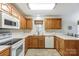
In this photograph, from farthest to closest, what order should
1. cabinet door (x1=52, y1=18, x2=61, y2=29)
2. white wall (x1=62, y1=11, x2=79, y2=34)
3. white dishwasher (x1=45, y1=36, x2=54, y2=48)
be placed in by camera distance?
white wall (x1=62, y1=11, x2=79, y2=34)
cabinet door (x1=52, y1=18, x2=61, y2=29)
white dishwasher (x1=45, y1=36, x2=54, y2=48)

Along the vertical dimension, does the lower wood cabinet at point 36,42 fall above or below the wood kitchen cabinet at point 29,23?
below

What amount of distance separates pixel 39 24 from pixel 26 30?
3.10 ft

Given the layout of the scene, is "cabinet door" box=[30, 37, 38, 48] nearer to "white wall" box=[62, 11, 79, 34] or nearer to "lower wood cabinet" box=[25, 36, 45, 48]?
"lower wood cabinet" box=[25, 36, 45, 48]

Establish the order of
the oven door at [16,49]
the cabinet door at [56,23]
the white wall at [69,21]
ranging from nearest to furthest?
the oven door at [16,49] → the cabinet door at [56,23] → the white wall at [69,21]

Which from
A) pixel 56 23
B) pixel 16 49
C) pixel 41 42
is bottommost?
pixel 41 42

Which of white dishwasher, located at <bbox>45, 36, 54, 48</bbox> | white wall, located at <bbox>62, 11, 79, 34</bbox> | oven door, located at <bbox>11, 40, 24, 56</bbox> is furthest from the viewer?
white wall, located at <bbox>62, 11, 79, 34</bbox>

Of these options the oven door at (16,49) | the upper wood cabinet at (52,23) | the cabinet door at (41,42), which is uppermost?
the upper wood cabinet at (52,23)

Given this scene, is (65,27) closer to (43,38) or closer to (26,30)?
(43,38)

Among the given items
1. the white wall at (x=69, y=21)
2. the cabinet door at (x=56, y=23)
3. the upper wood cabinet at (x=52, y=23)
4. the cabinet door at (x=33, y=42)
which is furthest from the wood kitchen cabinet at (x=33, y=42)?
the white wall at (x=69, y=21)

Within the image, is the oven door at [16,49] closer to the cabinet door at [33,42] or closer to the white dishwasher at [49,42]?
the cabinet door at [33,42]

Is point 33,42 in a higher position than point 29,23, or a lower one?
lower

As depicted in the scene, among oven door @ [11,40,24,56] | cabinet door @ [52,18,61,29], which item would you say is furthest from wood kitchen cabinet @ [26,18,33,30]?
oven door @ [11,40,24,56]

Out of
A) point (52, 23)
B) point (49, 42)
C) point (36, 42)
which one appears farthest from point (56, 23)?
point (36, 42)

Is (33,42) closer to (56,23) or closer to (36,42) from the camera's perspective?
(36,42)
